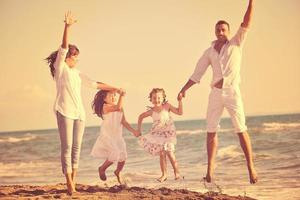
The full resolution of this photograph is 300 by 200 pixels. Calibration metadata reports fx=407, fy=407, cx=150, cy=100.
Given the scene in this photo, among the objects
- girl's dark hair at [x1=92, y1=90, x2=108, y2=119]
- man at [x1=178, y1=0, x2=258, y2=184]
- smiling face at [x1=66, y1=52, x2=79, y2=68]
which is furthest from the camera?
girl's dark hair at [x1=92, y1=90, x2=108, y2=119]

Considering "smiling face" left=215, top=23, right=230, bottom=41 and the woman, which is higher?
"smiling face" left=215, top=23, right=230, bottom=41

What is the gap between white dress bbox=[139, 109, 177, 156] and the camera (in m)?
5.04

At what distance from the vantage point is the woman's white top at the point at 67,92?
14.0 feet

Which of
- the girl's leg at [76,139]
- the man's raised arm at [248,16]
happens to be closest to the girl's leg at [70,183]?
the girl's leg at [76,139]

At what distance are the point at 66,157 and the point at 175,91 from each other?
67.5 inches

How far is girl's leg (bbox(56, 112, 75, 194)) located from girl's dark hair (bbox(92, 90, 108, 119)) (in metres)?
0.88

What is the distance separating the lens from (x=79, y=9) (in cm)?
556

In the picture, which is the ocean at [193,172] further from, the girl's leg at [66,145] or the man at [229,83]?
the girl's leg at [66,145]

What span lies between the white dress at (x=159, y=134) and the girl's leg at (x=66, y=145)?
1.09m

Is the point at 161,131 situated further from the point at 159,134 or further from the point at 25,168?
the point at 25,168

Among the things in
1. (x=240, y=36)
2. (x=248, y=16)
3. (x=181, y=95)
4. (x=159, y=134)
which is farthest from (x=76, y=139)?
(x=248, y=16)

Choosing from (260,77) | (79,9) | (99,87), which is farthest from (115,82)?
(260,77)

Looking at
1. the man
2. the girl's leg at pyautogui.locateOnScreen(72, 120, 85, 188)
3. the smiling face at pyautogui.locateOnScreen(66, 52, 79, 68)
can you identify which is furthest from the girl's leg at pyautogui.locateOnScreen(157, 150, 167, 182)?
the smiling face at pyautogui.locateOnScreen(66, 52, 79, 68)

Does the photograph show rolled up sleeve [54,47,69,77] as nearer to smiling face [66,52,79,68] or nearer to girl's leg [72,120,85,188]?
smiling face [66,52,79,68]
